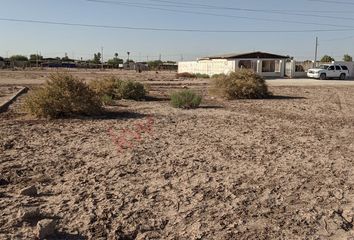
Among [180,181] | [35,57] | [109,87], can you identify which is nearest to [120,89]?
[109,87]

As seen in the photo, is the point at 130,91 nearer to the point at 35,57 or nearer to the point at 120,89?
the point at 120,89

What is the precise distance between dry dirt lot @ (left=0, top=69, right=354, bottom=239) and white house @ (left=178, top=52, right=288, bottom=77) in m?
43.7

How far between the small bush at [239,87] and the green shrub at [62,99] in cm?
935

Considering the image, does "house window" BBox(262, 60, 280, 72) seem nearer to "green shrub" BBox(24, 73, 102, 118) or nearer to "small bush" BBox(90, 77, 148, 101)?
"small bush" BBox(90, 77, 148, 101)

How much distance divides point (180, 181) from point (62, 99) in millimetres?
7914

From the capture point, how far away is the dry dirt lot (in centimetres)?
535

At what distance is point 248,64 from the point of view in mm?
57625

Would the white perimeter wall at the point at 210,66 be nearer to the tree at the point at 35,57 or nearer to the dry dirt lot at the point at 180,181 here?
the dry dirt lot at the point at 180,181

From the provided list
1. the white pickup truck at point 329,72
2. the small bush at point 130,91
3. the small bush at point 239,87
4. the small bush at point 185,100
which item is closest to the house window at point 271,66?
the white pickup truck at point 329,72

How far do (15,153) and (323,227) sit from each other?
5808 millimetres

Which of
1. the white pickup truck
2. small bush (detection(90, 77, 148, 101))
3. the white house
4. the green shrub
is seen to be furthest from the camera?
the white house

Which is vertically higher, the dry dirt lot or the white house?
the white house

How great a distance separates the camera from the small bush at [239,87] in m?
23.0

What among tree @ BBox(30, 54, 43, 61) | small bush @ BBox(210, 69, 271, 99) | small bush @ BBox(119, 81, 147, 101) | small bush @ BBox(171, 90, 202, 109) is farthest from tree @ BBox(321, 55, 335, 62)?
small bush @ BBox(171, 90, 202, 109)
